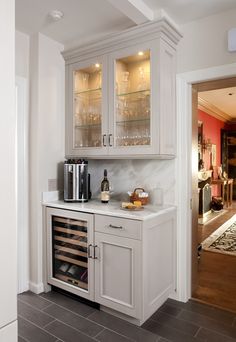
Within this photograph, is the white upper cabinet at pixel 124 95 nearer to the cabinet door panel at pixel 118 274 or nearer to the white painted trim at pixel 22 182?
the white painted trim at pixel 22 182

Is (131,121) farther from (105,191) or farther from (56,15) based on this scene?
(56,15)

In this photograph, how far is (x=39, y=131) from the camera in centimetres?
268

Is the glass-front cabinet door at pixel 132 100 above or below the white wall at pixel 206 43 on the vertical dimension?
below

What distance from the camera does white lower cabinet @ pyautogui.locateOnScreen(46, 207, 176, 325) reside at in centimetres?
206

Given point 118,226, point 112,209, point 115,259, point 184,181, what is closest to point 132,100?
point 184,181

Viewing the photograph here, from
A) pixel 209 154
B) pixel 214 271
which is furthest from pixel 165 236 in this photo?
pixel 209 154

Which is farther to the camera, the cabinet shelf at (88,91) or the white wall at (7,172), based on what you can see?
the cabinet shelf at (88,91)

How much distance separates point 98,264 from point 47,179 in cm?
103

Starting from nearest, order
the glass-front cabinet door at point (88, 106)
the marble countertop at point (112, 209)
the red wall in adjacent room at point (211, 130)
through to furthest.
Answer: the marble countertop at point (112, 209) → the glass-front cabinet door at point (88, 106) → the red wall in adjacent room at point (211, 130)

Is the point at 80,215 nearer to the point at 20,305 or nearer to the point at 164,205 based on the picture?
the point at 164,205

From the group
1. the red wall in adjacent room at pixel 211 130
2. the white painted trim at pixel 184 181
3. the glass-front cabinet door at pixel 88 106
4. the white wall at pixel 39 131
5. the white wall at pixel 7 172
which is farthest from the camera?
the red wall in adjacent room at pixel 211 130

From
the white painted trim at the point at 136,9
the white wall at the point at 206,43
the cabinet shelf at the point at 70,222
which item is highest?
the white painted trim at the point at 136,9

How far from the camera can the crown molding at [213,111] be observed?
601 cm

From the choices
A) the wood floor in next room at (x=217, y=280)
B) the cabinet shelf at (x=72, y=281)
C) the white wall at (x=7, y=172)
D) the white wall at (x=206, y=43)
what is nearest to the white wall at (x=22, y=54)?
the white wall at (x=206, y=43)
